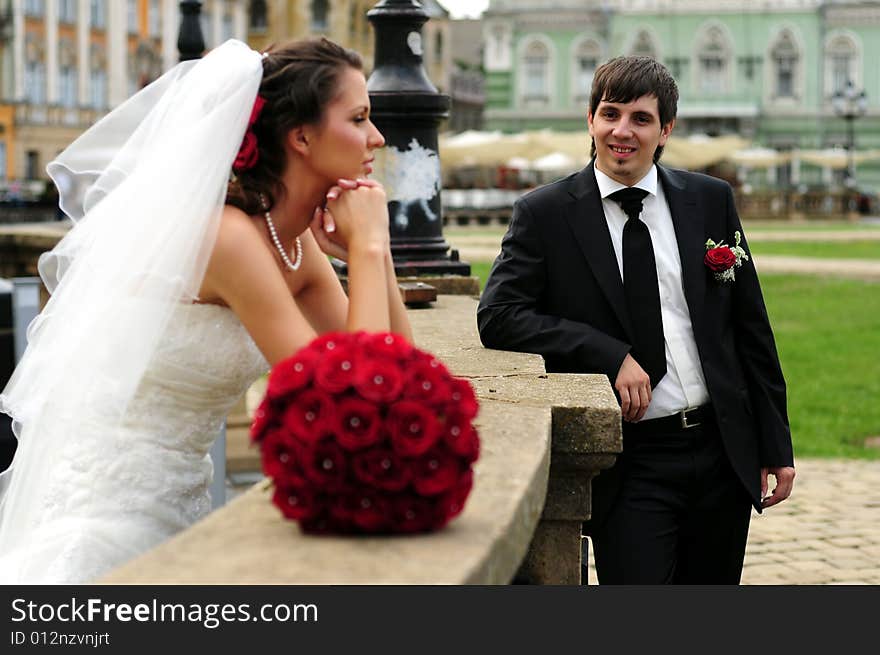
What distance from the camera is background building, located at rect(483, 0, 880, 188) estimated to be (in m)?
65.6

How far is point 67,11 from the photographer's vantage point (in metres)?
66.1

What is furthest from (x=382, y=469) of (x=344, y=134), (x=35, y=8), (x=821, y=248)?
(x=35, y=8)

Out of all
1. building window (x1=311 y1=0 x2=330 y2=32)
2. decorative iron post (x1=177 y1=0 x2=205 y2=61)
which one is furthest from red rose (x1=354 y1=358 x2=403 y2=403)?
building window (x1=311 y1=0 x2=330 y2=32)

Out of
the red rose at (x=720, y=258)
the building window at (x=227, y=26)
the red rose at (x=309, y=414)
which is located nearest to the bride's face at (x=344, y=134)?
the red rose at (x=309, y=414)

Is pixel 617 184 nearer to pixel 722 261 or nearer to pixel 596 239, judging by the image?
pixel 596 239

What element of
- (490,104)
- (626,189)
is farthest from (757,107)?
(626,189)

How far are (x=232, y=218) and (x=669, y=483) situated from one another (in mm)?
1559

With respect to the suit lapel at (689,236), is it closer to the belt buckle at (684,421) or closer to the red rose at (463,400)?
the belt buckle at (684,421)

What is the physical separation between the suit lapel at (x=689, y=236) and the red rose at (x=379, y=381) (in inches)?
78.9

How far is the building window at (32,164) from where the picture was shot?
209 feet

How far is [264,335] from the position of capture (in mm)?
3381

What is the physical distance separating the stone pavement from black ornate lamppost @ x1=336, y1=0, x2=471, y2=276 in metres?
1.90

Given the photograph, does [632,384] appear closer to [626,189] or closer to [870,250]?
[626,189]

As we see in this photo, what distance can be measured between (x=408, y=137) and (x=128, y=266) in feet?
13.7
